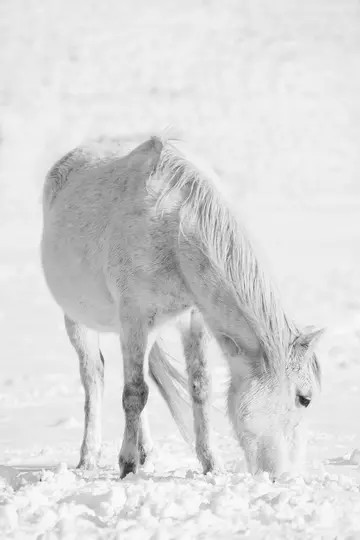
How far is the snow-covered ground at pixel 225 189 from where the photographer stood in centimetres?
329

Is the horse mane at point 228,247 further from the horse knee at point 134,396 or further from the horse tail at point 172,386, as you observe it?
the horse tail at point 172,386

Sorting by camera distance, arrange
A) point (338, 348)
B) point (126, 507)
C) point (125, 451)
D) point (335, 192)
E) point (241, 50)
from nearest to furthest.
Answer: point (126, 507) < point (125, 451) < point (338, 348) < point (335, 192) < point (241, 50)

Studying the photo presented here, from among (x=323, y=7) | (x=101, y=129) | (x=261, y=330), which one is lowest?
(x=261, y=330)

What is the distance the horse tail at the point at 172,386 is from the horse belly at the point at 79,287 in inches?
16.6

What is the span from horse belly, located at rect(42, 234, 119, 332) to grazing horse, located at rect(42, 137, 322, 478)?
10mm

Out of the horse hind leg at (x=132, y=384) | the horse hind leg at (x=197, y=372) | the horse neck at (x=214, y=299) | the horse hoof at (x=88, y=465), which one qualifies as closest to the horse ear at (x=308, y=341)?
the horse neck at (x=214, y=299)

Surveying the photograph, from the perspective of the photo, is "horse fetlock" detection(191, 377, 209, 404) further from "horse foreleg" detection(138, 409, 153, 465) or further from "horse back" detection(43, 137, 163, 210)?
"horse back" detection(43, 137, 163, 210)

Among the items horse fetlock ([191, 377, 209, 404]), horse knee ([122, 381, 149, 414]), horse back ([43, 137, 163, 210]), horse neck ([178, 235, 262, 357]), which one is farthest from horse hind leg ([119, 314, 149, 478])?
horse back ([43, 137, 163, 210])

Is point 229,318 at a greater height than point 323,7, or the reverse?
point 323,7

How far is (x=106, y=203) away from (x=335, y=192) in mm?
19049

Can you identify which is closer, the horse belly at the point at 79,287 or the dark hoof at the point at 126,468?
the dark hoof at the point at 126,468

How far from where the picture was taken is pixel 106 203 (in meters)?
4.94

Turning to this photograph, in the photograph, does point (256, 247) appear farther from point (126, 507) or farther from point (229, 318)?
point (126, 507)

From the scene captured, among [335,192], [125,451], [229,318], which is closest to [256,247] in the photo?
[229,318]
